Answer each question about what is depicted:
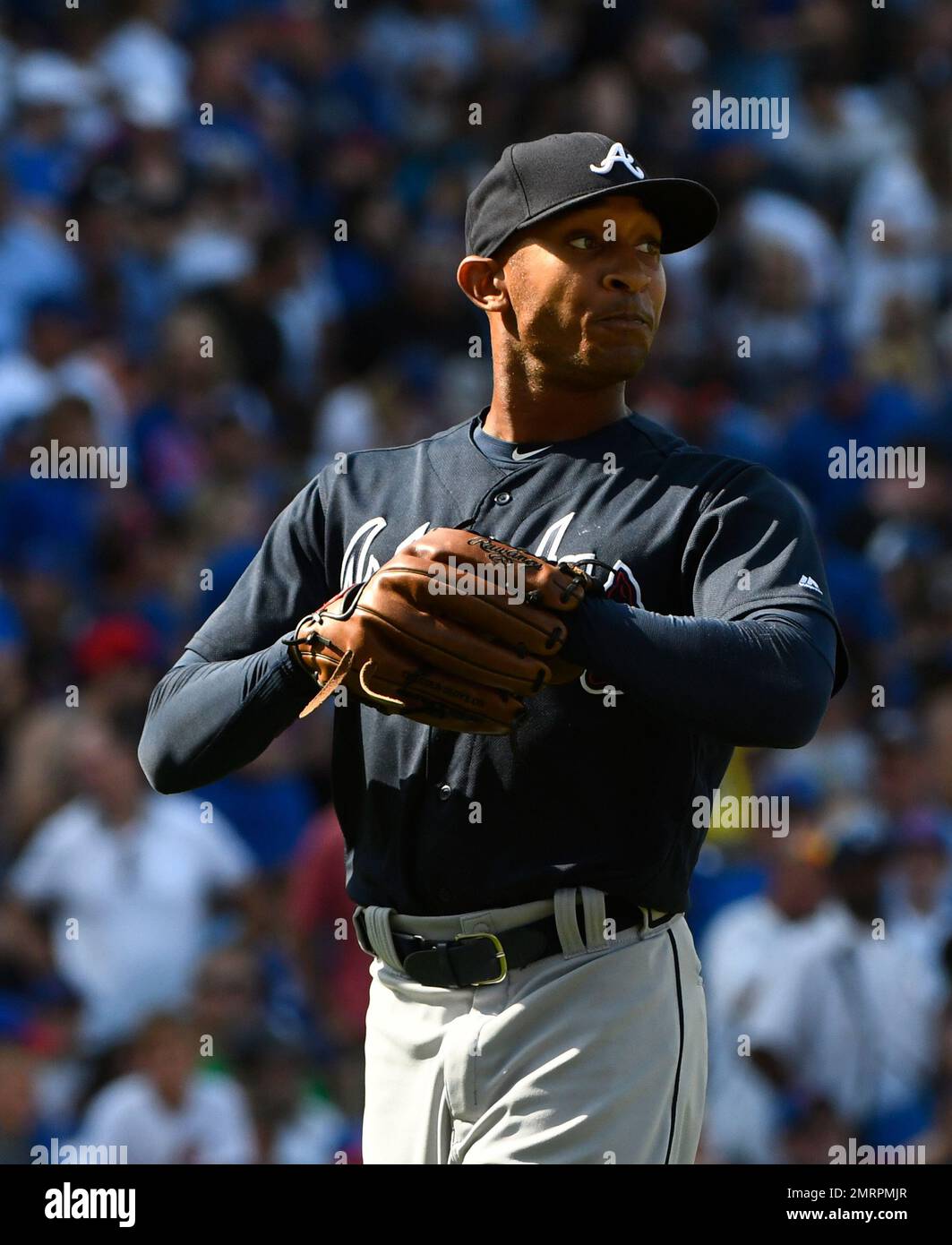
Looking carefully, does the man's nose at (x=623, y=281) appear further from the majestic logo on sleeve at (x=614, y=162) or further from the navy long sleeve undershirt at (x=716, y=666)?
the navy long sleeve undershirt at (x=716, y=666)

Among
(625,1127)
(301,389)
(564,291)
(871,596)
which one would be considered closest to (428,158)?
(301,389)

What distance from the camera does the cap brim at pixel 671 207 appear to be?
8.33 feet

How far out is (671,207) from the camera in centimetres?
262

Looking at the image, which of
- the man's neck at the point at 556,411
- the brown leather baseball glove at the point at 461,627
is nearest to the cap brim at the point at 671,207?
the man's neck at the point at 556,411

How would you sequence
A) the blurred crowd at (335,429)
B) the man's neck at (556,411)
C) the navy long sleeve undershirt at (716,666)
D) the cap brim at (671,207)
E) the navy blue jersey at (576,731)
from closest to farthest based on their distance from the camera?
1. the navy long sleeve undershirt at (716,666)
2. the navy blue jersey at (576,731)
3. the cap brim at (671,207)
4. the man's neck at (556,411)
5. the blurred crowd at (335,429)

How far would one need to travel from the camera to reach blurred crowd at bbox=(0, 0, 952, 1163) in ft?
17.1

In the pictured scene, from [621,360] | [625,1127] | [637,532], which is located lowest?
[625,1127]

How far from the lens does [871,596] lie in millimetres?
6676

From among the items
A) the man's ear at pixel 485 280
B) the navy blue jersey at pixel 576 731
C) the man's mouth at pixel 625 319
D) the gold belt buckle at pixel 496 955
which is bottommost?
the gold belt buckle at pixel 496 955

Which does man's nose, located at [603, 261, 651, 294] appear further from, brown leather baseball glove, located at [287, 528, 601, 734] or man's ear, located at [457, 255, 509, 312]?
brown leather baseball glove, located at [287, 528, 601, 734]

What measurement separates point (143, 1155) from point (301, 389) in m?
3.39

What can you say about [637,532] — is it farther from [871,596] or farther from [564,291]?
[871,596]

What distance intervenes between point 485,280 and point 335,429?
4.52 m

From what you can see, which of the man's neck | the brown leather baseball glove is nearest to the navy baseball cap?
the man's neck
